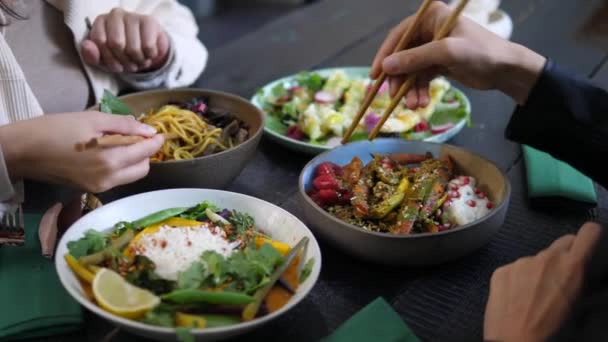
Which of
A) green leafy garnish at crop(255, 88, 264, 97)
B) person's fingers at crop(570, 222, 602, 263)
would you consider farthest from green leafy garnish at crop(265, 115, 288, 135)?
person's fingers at crop(570, 222, 602, 263)

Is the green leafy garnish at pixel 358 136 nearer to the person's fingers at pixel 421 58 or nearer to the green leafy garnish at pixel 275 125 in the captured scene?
the green leafy garnish at pixel 275 125

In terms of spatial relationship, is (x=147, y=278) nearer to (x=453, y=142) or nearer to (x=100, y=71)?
(x=100, y=71)

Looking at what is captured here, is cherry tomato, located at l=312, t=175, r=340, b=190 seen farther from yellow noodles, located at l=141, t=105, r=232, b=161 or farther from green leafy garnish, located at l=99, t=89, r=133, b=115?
green leafy garnish, located at l=99, t=89, r=133, b=115

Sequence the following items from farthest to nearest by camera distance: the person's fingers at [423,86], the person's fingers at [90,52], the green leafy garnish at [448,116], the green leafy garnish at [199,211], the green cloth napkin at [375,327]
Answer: the green leafy garnish at [448,116] → the person's fingers at [90,52] → the person's fingers at [423,86] → the green leafy garnish at [199,211] → the green cloth napkin at [375,327]

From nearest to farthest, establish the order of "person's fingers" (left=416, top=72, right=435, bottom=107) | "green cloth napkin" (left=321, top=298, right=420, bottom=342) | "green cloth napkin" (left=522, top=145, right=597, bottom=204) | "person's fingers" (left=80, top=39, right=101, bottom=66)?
"green cloth napkin" (left=321, top=298, right=420, bottom=342)
"green cloth napkin" (left=522, top=145, right=597, bottom=204)
"person's fingers" (left=416, top=72, right=435, bottom=107)
"person's fingers" (left=80, top=39, right=101, bottom=66)

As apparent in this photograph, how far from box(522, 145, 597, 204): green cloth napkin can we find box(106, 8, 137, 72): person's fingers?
106 centimetres

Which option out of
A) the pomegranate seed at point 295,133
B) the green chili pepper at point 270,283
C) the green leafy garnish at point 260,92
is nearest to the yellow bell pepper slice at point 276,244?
the green chili pepper at point 270,283

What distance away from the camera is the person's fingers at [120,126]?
1.11m

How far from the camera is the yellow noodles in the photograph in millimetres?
1397

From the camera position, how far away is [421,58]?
1.25 m

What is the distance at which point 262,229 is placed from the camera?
118 centimetres

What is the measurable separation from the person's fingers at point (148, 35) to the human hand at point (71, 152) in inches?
21.3

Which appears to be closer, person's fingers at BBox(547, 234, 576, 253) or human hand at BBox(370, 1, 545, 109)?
person's fingers at BBox(547, 234, 576, 253)

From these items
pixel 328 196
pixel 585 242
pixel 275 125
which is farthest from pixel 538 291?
pixel 275 125
